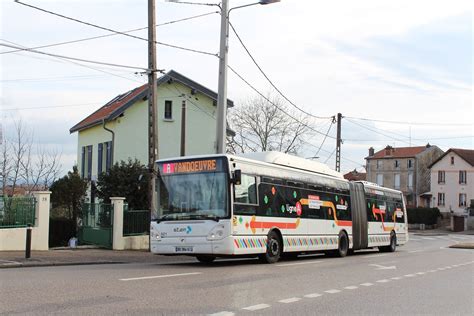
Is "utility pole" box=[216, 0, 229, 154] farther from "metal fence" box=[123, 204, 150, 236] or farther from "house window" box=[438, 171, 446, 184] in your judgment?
"house window" box=[438, 171, 446, 184]

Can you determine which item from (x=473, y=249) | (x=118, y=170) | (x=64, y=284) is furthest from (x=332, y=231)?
(x=473, y=249)

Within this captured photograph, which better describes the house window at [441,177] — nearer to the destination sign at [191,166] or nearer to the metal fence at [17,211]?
the metal fence at [17,211]

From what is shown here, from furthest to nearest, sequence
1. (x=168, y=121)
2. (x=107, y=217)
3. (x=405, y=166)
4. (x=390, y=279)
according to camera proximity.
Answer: (x=405, y=166) < (x=168, y=121) < (x=107, y=217) < (x=390, y=279)

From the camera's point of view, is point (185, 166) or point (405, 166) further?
point (405, 166)

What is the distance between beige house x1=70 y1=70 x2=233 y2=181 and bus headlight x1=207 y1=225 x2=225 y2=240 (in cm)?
1946

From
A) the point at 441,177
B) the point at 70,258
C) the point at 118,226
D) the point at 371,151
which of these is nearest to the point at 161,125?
the point at 118,226

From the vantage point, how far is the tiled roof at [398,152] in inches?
3779

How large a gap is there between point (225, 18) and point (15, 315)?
15858 mm

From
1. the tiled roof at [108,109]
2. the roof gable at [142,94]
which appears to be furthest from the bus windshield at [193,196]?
the tiled roof at [108,109]

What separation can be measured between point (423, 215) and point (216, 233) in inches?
2644

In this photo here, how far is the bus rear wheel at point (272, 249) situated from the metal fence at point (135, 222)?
764 centimetres

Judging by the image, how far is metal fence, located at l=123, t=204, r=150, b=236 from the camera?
2385 cm

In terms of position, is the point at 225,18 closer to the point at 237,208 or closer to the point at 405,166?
the point at 237,208

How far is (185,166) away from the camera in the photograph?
54.9 feet
